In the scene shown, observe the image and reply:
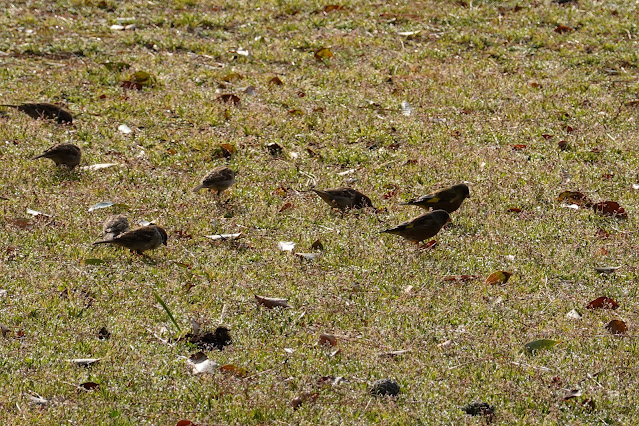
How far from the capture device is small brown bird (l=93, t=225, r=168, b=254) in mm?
7551

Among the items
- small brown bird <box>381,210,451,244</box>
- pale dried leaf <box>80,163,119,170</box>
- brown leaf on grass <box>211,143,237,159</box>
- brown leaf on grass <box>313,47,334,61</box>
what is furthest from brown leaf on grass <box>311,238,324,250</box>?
brown leaf on grass <box>313,47,334,61</box>

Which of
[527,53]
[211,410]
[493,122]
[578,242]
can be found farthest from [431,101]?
[211,410]

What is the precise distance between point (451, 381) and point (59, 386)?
7.96 ft

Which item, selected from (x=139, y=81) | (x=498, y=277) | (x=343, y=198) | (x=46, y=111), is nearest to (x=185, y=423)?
(x=498, y=277)

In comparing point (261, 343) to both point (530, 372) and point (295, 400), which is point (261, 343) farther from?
point (530, 372)

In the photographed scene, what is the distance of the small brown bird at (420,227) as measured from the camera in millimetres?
8055

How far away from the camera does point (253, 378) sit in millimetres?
5887

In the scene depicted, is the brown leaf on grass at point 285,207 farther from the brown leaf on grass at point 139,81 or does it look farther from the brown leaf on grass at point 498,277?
the brown leaf on grass at point 139,81

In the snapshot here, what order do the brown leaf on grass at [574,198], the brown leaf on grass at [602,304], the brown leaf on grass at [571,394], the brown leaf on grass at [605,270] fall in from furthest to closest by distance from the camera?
the brown leaf on grass at [574,198]
the brown leaf on grass at [605,270]
the brown leaf on grass at [602,304]
the brown leaf on grass at [571,394]

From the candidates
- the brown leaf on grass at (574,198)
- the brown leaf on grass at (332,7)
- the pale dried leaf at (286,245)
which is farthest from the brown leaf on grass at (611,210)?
the brown leaf on grass at (332,7)

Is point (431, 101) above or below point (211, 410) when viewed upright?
below

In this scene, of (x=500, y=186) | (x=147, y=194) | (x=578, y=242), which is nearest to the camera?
(x=578, y=242)

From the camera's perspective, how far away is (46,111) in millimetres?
10938

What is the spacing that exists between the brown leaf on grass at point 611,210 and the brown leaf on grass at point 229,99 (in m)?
5.04
